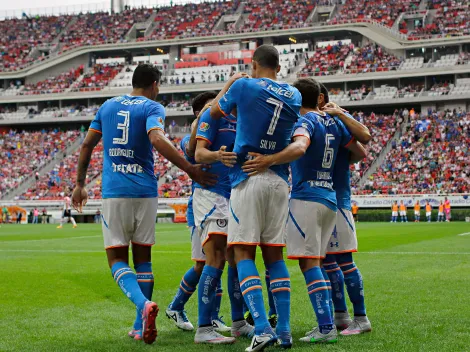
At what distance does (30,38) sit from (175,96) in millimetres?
24137

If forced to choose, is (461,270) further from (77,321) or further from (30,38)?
(30,38)

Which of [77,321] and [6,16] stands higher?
[6,16]

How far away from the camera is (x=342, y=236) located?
7672 millimetres

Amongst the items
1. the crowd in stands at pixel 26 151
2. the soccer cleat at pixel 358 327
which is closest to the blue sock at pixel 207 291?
the soccer cleat at pixel 358 327

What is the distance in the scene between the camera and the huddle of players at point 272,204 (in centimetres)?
654

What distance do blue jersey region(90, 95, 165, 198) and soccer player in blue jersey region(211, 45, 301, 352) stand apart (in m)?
0.94

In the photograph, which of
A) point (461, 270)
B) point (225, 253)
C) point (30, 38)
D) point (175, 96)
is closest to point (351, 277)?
point (225, 253)

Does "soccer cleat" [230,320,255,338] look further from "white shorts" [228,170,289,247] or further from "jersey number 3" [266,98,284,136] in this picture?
"jersey number 3" [266,98,284,136]

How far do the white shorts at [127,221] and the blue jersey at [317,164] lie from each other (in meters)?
1.53


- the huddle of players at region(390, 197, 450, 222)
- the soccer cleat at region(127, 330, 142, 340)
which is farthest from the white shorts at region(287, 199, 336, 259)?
the huddle of players at region(390, 197, 450, 222)

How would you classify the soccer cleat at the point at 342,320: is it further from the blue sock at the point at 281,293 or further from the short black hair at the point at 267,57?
the short black hair at the point at 267,57

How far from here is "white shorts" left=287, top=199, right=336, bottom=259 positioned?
700 centimetres

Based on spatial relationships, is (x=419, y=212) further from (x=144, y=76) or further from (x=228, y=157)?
(x=228, y=157)

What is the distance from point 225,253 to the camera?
7352 millimetres
